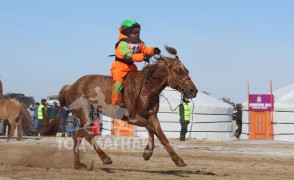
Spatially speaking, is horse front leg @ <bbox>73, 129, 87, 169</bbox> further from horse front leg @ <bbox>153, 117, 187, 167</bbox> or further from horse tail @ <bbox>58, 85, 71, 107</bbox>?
horse front leg @ <bbox>153, 117, 187, 167</bbox>

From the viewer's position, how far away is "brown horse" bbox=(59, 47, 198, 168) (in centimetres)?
1003

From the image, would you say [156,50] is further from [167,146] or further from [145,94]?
[167,146]

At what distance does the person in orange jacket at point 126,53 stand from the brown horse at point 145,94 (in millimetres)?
126

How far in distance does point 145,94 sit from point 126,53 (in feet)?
2.70

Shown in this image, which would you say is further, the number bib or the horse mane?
the number bib

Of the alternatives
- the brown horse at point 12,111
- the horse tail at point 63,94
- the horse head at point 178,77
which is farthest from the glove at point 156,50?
the brown horse at point 12,111

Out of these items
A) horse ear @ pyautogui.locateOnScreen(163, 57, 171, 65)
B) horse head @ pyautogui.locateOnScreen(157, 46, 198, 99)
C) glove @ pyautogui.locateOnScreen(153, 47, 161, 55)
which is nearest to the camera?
horse head @ pyautogui.locateOnScreen(157, 46, 198, 99)

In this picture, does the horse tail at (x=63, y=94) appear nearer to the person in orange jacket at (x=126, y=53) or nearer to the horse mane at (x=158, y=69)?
the person in orange jacket at (x=126, y=53)

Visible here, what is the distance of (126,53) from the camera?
10516 millimetres

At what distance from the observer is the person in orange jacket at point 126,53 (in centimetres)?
1052

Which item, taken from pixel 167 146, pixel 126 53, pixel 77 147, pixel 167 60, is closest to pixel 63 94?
pixel 77 147

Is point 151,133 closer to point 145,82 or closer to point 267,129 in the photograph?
point 145,82

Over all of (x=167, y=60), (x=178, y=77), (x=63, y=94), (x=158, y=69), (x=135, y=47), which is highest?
(x=135, y=47)

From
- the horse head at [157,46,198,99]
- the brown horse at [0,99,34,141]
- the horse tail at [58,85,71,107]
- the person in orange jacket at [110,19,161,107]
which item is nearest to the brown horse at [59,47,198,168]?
Result: the horse head at [157,46,198,99]
